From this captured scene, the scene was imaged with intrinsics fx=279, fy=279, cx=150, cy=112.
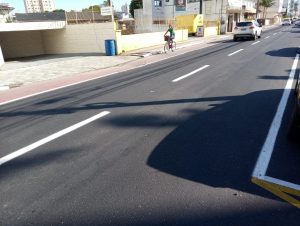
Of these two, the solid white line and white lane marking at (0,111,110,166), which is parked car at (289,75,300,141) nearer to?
the solid white line

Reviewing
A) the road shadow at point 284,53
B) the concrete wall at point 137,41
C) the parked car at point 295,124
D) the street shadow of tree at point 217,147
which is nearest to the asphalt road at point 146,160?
the street shadow of tree at point 217,147

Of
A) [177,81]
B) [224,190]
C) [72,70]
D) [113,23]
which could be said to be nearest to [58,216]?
[224,190]

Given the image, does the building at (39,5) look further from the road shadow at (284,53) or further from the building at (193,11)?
the road shadow at (284,53)

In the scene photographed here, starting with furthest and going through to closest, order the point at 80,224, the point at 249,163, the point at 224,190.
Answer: the point at 249,163
the point at 224,190
the point at 80,224

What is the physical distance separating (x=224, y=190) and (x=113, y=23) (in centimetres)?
1889

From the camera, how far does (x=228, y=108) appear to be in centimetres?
643

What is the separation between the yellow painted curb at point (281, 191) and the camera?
3156mm

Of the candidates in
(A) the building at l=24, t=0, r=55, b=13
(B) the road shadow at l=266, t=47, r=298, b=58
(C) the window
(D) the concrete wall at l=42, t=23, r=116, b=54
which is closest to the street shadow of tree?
(B) the road shadow at l=266, t=47, r=298, b=58

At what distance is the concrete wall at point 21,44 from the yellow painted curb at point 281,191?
2509 cm

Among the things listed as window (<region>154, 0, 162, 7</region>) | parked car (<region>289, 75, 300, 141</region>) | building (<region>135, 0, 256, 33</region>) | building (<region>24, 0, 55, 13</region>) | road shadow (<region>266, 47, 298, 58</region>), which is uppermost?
building (<region>24, 0, 55, 13</region>)

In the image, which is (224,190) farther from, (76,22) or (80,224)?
(76,22)

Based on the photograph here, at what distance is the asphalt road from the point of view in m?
3.08

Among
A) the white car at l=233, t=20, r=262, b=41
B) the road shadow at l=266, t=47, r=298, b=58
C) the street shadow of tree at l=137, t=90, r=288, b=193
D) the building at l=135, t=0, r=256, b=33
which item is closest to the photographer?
the street shadow of tree at l=137, t=90, r=288, b=193

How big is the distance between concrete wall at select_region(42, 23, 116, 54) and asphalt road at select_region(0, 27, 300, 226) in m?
14.5
